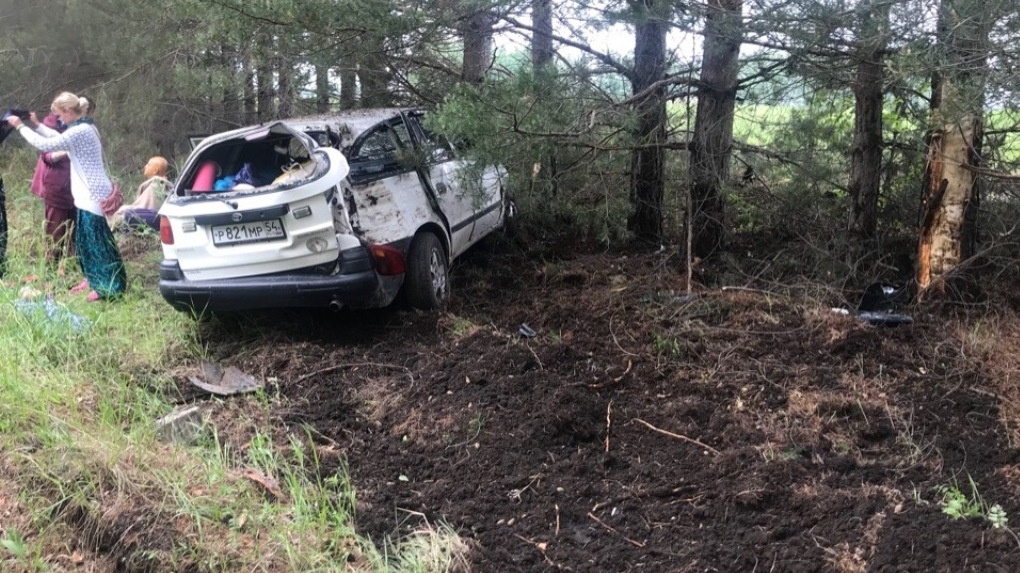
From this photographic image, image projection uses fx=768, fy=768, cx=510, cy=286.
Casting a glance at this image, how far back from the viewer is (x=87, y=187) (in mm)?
6344

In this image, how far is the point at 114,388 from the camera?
4.50m

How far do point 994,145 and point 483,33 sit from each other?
374cm

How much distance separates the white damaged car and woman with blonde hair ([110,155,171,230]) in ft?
8.67

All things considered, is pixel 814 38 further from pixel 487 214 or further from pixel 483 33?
pixel 487 214

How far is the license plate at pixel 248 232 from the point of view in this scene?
505cm

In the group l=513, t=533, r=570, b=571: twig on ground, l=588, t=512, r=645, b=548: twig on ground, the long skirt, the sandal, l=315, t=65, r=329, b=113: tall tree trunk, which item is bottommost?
l=513, t=533, r=570, b=571: twig on ground

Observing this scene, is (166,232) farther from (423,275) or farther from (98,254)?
(423,275)

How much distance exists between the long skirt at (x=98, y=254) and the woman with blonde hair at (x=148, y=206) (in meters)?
1.39

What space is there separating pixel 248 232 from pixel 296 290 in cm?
50

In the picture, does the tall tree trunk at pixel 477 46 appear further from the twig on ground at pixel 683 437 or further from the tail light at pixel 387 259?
the twig on ground at pixel 683 437

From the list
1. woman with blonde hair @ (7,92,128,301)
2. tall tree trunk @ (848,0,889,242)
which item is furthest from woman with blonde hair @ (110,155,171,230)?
tall tree trunk @ (848,0,889,242)

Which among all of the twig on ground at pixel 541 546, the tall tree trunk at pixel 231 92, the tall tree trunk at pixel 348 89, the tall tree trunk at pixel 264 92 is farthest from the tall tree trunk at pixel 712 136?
the tall tree trunk at pixel 231 92

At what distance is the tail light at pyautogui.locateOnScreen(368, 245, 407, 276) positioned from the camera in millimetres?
5203

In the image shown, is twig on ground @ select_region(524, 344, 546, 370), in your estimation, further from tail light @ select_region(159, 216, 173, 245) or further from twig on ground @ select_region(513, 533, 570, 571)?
tail light @ select_region(159, 216, 173, 245)
